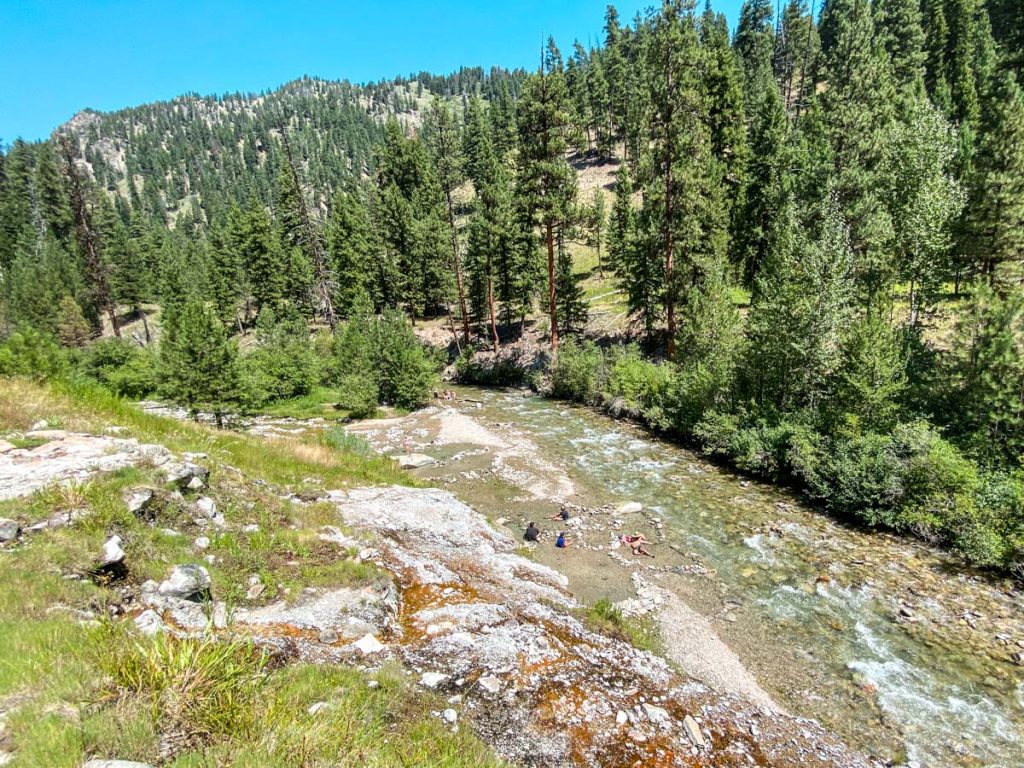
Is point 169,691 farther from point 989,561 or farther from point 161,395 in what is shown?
point 161,395

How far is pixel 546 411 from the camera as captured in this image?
35500mm

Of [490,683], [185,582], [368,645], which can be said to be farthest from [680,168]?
[185,582]

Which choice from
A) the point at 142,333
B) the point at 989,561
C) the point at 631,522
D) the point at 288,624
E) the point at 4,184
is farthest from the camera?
the point at 4,184

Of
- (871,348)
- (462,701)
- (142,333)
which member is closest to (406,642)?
(462,701)

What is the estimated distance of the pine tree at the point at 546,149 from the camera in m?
34.3

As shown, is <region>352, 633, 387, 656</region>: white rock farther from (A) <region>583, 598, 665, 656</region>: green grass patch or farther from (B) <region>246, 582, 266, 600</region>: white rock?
(A) <region>583, 598, 665, 656</region>: green grass patch

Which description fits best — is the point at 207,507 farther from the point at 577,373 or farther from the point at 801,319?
the point at 577,373

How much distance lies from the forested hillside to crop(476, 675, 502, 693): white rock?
15041mm

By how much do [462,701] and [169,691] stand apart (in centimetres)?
425

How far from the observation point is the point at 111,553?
308 inches

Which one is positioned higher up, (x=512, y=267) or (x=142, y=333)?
(x=512, y=267)

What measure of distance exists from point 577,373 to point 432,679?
97.2 feet

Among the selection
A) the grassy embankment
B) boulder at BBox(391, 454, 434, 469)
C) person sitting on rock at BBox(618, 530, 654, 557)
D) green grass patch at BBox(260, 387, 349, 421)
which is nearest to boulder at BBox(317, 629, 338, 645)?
the grassy embankment

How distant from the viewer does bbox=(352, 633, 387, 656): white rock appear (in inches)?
326
